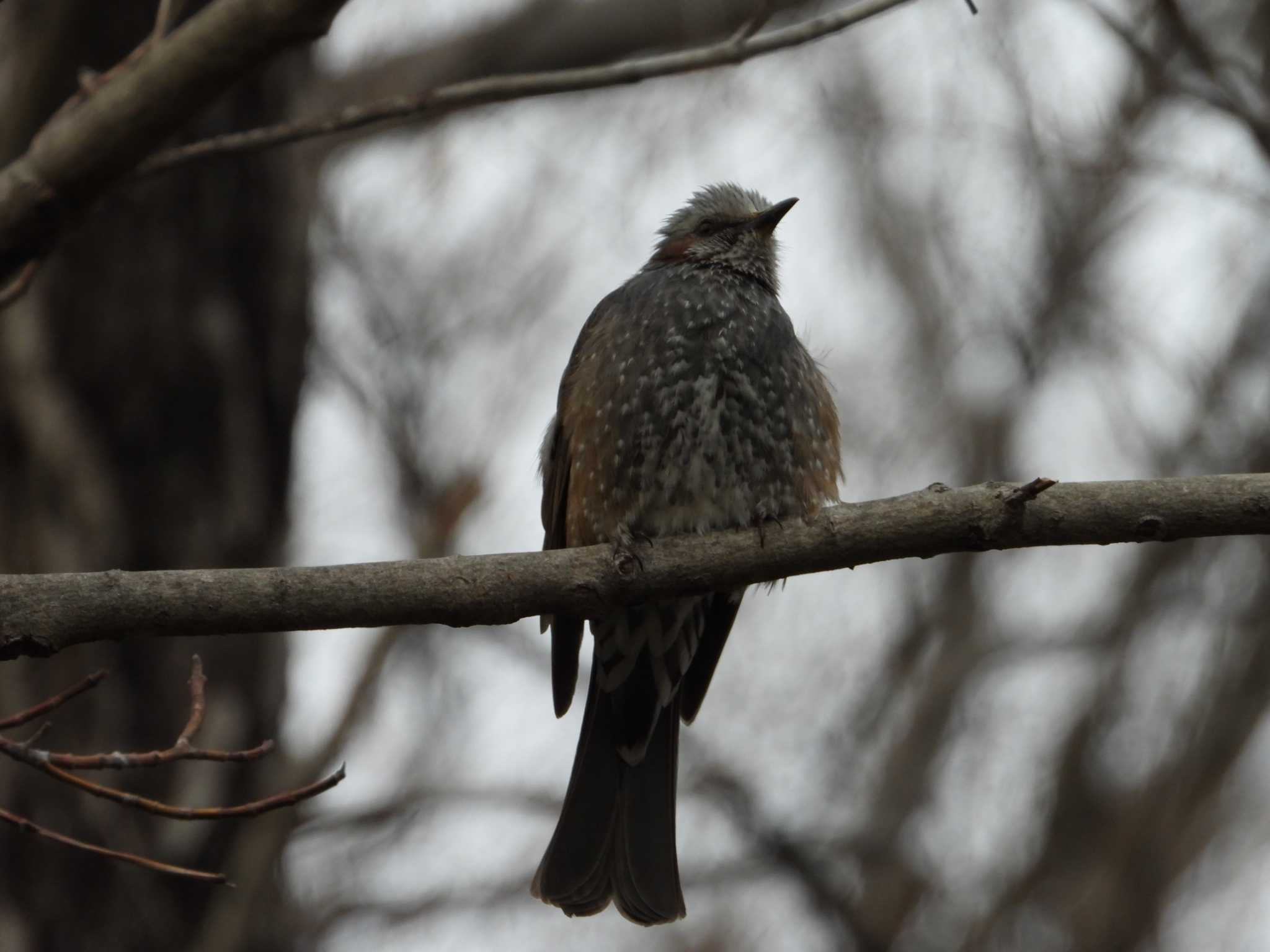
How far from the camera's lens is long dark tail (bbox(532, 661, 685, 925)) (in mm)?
3912

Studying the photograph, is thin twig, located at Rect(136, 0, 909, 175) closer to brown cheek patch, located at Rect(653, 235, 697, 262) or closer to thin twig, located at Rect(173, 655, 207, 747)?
thin twig, located at Rect(173, 655, 207, 747)

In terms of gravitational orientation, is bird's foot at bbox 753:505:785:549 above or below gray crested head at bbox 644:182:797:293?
below

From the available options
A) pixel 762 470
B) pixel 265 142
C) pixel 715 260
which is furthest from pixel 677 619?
pixel 265 142

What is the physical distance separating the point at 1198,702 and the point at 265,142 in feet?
16.9

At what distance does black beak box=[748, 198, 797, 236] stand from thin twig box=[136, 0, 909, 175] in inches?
58.3

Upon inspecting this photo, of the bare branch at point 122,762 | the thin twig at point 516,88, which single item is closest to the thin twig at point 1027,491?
the thin twig at point 516,88

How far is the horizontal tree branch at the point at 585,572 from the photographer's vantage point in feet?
8.18

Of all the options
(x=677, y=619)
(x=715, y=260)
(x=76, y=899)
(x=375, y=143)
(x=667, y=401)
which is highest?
(x=375, y=143)

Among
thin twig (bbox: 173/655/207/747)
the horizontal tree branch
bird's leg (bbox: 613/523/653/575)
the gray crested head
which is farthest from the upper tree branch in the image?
Result: the gray crested head

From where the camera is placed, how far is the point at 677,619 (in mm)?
4137

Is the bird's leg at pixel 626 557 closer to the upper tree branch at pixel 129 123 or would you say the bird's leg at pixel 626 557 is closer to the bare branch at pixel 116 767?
the bare branch at pixel 116 767

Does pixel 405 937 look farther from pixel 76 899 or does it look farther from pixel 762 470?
pixel 762 470

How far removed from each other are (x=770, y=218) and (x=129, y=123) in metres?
2.33

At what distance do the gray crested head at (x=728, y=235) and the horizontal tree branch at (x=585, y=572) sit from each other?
1705 millimetres
